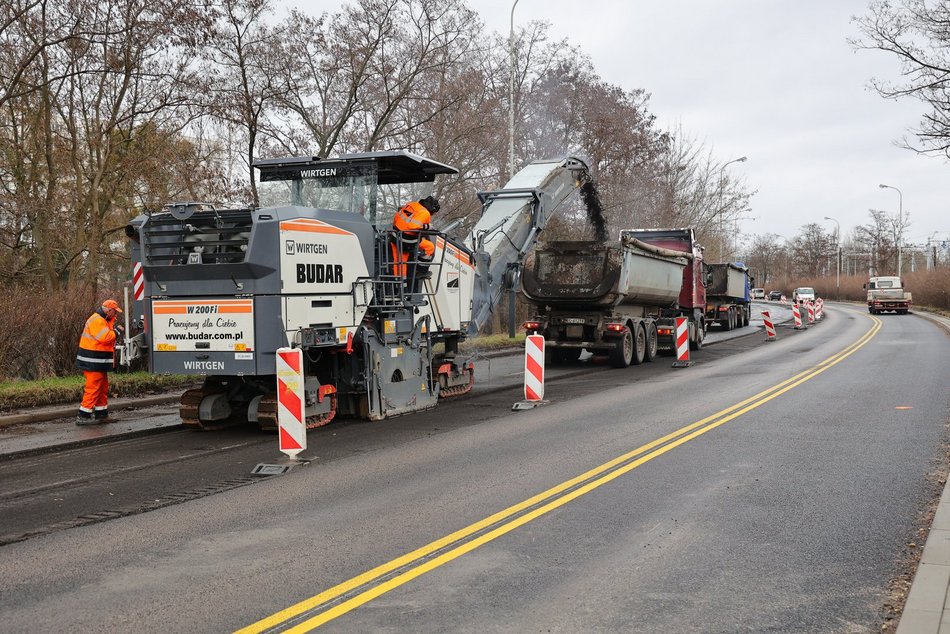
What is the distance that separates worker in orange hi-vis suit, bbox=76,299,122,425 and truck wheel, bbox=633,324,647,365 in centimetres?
1261

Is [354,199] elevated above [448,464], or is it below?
above

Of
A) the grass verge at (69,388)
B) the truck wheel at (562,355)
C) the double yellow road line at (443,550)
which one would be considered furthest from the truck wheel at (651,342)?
the double yellow road line at (443,550)

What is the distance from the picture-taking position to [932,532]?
593cm

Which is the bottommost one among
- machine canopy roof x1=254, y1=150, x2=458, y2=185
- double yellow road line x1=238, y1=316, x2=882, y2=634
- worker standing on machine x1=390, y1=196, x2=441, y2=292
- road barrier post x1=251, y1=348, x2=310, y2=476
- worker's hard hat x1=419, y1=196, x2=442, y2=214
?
double yellow road line x1=238, y1=316, x2=882, y2=634

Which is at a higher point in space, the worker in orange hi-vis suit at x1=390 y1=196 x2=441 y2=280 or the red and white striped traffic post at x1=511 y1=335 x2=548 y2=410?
the worker in orange hi-vis suit at x1=390 y1=196 x2=441 y2=280

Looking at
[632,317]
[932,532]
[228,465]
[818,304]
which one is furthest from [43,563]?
[818,304]

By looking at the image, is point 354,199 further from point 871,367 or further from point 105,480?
point 871,367

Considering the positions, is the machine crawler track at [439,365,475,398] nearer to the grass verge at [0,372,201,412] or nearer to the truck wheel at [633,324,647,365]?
the grass verge at [0,372,201,412]

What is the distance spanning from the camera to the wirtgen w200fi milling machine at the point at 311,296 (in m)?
9.85

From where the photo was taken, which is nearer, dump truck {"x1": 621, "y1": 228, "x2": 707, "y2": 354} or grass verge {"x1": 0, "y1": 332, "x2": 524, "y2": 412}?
grass verge {"x1": 0, "y1": 332, "x2": 524, "y2": 412}

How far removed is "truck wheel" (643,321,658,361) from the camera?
2144 cm

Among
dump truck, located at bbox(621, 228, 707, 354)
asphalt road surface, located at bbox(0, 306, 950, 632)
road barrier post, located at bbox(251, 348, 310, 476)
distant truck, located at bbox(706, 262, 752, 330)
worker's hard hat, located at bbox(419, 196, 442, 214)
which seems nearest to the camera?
asphalt road surface, located at bbox(0, 306, 950, 632)

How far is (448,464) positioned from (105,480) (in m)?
3.33

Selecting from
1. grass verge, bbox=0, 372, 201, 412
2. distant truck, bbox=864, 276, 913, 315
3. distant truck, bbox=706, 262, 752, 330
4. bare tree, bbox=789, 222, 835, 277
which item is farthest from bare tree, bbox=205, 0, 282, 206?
bare tree, bbox=789, 222, 835, 277
